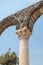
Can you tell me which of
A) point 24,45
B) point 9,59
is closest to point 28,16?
point 24,45

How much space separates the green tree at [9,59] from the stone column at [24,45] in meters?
14.2

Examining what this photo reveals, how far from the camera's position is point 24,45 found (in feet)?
66.3

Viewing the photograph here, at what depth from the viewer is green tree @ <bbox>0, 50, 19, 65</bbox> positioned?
34.1 m

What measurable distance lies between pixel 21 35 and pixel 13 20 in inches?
101

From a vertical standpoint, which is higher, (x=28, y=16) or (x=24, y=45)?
(x=28, y=16)

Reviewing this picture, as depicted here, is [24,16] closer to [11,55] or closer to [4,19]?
[4,19]

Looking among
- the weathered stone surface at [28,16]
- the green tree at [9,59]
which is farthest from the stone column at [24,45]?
the green tree at [9,59]

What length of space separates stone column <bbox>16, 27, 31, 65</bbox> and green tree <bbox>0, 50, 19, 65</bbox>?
14.2 metres

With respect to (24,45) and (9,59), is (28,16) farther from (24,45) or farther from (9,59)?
(9,59)

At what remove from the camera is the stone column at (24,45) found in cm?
1991

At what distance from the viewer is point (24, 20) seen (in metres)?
21.2

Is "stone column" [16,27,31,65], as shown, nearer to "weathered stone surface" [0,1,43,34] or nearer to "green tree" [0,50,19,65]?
"weathered stone surface" [0,1,43,34]

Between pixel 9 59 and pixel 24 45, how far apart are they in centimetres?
1502

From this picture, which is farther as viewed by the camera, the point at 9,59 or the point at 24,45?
the point at 9,59
